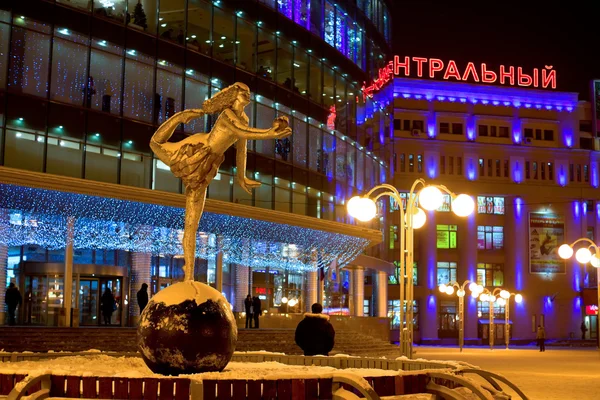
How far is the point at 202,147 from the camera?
11.5 meters

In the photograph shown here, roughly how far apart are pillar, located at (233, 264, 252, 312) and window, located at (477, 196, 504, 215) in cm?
4206

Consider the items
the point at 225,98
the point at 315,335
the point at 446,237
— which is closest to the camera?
the point at 225,98

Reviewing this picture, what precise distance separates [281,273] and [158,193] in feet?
65.9

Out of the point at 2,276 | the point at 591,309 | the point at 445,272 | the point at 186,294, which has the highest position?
the point at 445,272

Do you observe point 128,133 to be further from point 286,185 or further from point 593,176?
point 593,176

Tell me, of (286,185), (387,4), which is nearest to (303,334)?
(286,185)

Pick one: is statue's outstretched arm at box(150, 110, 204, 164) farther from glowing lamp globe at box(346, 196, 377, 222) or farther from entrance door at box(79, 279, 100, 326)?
entrance door at box(79, 279, 100, 326)

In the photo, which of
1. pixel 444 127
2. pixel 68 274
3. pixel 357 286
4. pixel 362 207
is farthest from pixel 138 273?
pixel 444 127

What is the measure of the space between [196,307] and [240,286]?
3662 cm

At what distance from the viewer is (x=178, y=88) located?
35812mm

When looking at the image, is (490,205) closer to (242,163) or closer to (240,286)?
(240,286)

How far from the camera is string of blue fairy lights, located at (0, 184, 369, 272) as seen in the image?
103ft

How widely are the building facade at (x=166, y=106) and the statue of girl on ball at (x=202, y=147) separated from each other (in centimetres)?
1819

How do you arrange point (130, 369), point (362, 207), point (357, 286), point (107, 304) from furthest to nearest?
1. point (357, 286)
2. point (107, 304)
3. point (362, 207)
4. point (130, 369)
